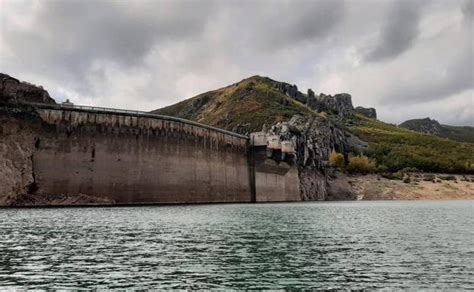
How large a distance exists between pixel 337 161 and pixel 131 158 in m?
79.9

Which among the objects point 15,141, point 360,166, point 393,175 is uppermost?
point 360,166

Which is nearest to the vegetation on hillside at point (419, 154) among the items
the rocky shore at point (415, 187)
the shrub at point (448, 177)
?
the shrub at point (448, 177)

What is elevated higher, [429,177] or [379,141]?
[379,141]

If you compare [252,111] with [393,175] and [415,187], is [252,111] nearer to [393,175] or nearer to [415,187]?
[393,175]

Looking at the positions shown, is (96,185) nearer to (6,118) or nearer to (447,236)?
(6,118)

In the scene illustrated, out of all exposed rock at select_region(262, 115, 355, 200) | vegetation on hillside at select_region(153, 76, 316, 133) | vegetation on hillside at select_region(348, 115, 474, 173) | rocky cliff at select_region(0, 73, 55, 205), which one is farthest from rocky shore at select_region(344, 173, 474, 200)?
rocky cliff at select_region(0, 73, 55, 205)

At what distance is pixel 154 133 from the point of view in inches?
3233

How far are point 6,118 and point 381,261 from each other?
200 ft

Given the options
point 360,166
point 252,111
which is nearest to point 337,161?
point 360,166

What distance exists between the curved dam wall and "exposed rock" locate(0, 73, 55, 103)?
10.5 feet

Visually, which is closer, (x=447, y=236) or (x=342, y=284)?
(x=342, y=284)

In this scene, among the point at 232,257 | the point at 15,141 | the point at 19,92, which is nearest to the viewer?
the point at 232,257

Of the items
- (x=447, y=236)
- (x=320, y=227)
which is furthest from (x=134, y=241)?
(x=447, y=236)

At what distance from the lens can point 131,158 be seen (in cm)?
7819
